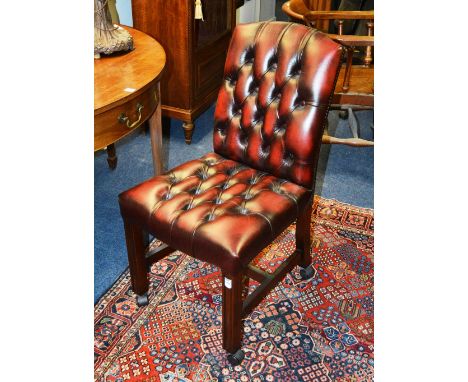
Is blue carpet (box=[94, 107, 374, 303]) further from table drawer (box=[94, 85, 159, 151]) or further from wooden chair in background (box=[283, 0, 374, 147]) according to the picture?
table drawer (box=[94, 85, 159, 151])

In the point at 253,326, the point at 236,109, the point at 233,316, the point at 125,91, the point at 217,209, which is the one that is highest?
the point at 125,91

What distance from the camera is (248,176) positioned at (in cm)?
192

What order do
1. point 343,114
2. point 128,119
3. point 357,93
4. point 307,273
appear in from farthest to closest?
point 343,114 → point 357,93 → point 307,273 → point 128,119

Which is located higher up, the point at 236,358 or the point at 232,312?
the point at 232,312

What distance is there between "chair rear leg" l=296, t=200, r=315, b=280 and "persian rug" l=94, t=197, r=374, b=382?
5 centimetres

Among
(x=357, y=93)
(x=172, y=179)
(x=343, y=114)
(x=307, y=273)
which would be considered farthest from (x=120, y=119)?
(x=343, y=114)

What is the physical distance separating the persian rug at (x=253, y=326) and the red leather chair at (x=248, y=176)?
102mm

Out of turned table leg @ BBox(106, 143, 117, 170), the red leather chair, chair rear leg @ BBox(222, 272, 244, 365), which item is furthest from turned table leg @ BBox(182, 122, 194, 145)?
chair rear leg @ BBox(222, 272, 244, 365)

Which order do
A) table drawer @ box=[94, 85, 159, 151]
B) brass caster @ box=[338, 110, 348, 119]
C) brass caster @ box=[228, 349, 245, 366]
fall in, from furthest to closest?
brass caster @ box=[338, 110, 348, 119]
brass caster @ box=[228, 349, 245, 366]
table drawer @ box=[94, 85, 159, 151]

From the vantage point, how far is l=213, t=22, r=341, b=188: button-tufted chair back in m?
1.73

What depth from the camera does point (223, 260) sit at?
1.56 m

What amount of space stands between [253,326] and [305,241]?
1.40 feet

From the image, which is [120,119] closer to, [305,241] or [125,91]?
[125,91]
